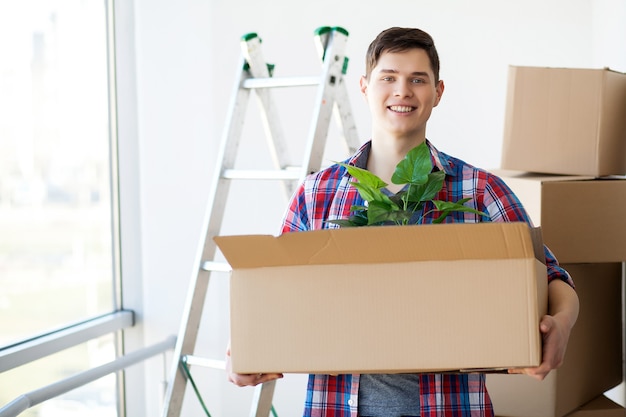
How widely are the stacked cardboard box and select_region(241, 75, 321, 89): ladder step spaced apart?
0.54 m

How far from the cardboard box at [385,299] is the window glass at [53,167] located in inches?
56.7

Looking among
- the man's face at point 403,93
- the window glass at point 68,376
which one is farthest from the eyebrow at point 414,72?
the window glass at point 68,376

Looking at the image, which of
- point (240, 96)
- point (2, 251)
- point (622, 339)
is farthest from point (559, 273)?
point (2, 251)

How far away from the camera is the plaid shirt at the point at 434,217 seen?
127 centimetres

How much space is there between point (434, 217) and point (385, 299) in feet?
1.07

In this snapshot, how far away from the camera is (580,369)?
6.03ft

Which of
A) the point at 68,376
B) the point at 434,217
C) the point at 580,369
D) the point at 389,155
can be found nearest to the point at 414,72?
the point at 389,155

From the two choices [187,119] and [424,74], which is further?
[187,119]

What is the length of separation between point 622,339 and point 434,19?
3.81 ft

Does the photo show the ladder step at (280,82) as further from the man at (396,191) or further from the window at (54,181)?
the window at (54,181)

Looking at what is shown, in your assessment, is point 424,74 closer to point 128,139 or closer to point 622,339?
point 622,339

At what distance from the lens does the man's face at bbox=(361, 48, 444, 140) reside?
1351 millimetres

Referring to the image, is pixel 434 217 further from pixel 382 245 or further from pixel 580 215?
pixel 580 215

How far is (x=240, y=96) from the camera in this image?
217cm
